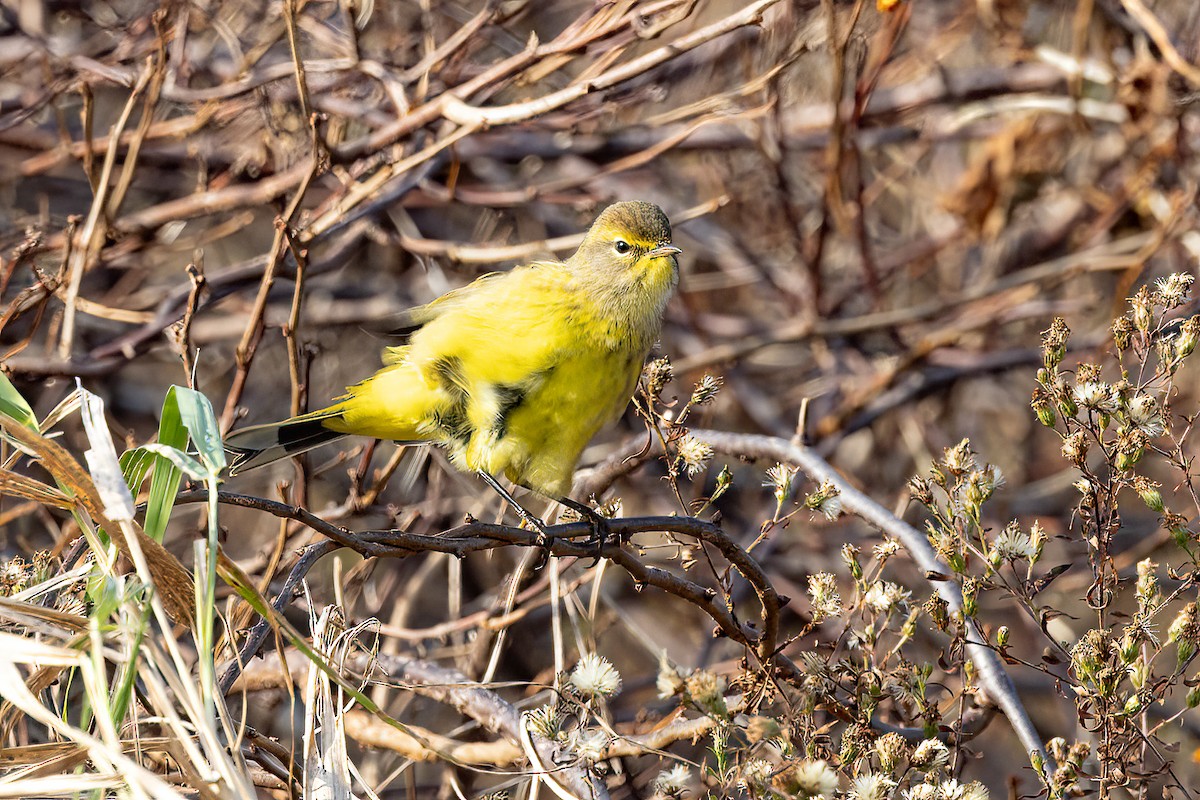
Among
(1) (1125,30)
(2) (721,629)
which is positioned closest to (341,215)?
(2) (721,629)

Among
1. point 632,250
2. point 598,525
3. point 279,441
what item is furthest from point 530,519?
point 632,250

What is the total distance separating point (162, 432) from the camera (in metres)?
2.11

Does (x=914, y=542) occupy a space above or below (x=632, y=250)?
below

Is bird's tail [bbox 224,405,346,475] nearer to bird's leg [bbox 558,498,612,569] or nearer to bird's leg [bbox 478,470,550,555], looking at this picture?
bird's leg [bbox 478,470,550,555]

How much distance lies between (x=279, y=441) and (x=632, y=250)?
137 cm

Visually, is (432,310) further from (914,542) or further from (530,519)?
(914,542)

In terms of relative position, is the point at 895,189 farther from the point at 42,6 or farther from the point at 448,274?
the point at 42,6

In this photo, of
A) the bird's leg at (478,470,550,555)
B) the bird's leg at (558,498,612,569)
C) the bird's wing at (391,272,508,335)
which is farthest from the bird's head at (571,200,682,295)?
the bird's leg at (558,498,612,569)

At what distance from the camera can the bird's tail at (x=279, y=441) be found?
3.77m

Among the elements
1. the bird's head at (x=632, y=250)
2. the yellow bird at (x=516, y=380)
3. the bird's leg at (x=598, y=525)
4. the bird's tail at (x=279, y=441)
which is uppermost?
the bird's head at (x=632, y=250)

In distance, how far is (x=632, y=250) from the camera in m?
4.09

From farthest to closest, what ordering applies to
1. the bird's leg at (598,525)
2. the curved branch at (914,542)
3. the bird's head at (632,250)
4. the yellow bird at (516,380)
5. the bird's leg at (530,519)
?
the bird's head at (632,250) → the yellow bird at (516,380) → the bird's leg at (598,525) → the bird's leg at (530,519) → the curved branch at (914,542)

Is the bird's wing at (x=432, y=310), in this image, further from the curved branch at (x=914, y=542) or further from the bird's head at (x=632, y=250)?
the curved branch at (x=914, y=542)

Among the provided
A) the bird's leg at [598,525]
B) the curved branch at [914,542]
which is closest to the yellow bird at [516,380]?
the bird's leg at [598,525]
